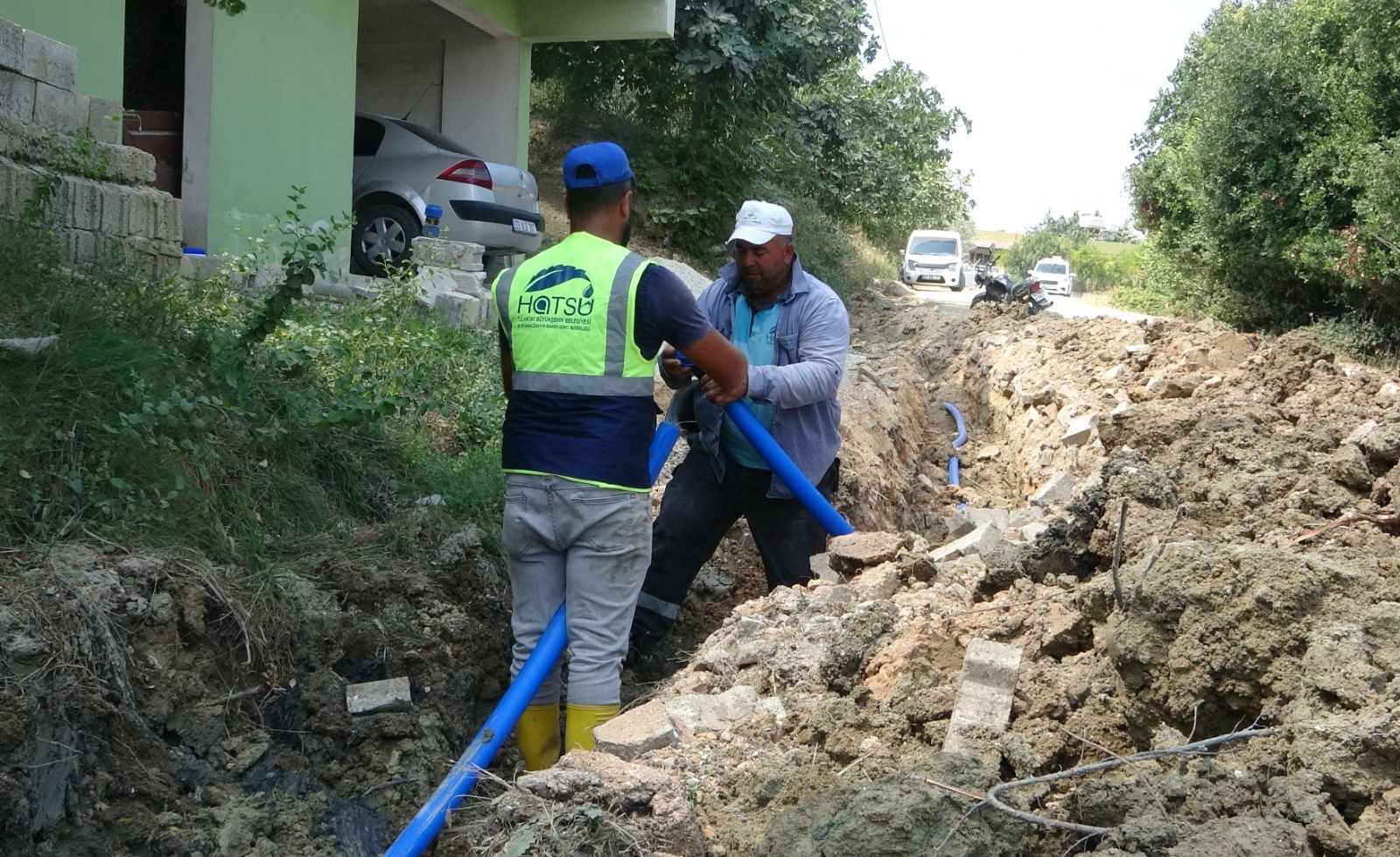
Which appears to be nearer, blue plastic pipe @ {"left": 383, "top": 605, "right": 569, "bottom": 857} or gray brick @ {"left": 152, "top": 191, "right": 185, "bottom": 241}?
blue plastic pipe @ {"left": 383, "top": 605, "right": 569, "bottom": 857}

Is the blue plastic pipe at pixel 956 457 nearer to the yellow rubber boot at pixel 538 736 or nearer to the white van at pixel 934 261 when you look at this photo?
the yellow rubber boot at pixel 538 736

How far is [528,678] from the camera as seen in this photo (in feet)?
12.0

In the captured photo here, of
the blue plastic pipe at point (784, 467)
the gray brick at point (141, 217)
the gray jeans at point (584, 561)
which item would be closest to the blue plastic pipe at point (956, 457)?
the blue plastic pipe at point (784, 467)

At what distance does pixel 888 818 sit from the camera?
262 cm

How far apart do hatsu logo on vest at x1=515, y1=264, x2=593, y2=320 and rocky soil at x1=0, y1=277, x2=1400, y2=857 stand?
4.06 feet

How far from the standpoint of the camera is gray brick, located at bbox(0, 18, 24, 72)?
544 cm

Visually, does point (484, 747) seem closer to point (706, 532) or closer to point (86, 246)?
point (706, 532)

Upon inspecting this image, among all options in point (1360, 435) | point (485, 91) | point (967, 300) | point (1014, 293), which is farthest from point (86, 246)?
point (967, 300)

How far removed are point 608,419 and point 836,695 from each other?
44.0 inches

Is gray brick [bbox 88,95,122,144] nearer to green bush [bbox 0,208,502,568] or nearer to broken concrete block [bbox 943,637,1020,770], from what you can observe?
green bush [bbox 0,208,502,568]

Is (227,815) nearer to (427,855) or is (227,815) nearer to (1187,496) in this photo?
(427,855)

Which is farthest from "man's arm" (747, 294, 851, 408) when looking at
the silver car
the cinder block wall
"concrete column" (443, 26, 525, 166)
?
"concrete column" (443, 26, 525, 166)

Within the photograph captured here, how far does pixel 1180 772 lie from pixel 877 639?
121 cm

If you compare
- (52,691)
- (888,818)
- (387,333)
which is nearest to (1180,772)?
(888,818)
